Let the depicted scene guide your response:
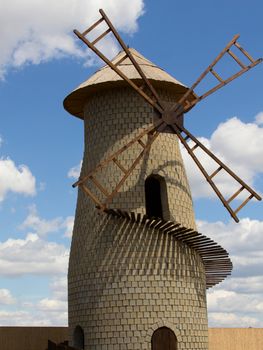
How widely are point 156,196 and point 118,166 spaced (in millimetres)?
2977

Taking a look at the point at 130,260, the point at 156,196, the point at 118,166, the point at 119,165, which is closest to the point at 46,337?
the point at 156,196

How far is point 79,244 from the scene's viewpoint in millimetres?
19500

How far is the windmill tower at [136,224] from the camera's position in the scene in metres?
17.9

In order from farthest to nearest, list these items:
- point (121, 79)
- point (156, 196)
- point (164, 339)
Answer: point (156, 196), point (121, 79), point (164, 339)

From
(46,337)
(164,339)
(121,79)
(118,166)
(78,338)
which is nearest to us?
(164,339)

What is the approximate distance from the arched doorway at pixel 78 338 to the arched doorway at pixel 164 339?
95.7 inches

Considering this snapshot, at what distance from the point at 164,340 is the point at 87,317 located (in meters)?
2.25

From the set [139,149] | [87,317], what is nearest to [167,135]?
[139,149]

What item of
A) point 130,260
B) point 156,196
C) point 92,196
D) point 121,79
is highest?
point 121,79

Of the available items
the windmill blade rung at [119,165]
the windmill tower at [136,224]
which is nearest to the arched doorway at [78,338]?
the windmill tower at [136,224]

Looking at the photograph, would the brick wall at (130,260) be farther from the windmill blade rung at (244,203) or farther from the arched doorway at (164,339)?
the windmill blade rung at (244,203)

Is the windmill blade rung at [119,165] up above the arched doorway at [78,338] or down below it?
above

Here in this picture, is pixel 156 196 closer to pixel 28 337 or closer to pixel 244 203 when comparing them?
pixel 244 203

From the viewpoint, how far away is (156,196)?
2089 cm
